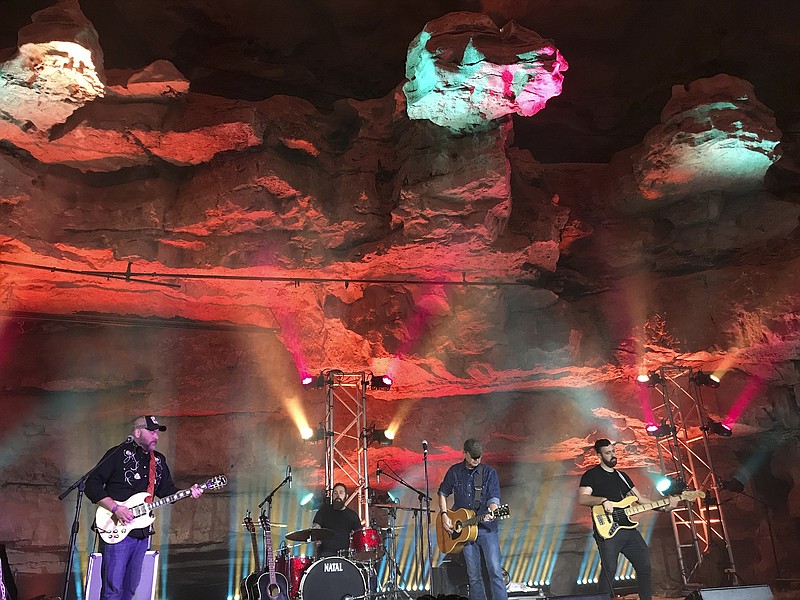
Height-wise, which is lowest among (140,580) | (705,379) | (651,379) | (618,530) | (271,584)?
(271,584)

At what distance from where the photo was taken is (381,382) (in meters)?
8.97

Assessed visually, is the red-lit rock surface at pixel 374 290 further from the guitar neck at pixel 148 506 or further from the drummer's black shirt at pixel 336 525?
the guitar neck at pixel 148 506

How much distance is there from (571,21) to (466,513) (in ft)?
33.2

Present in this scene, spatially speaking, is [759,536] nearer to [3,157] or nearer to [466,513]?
[466,513]

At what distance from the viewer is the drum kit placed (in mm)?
5727

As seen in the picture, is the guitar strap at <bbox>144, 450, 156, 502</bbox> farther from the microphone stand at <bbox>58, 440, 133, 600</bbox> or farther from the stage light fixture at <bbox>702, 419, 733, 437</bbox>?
the stage light fixture at <bbox>702, 419, 733, 437</bbox>

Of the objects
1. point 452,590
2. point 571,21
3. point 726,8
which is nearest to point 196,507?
point 452,590

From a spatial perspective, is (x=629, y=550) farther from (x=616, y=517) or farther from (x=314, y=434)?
(x=314, y=434)

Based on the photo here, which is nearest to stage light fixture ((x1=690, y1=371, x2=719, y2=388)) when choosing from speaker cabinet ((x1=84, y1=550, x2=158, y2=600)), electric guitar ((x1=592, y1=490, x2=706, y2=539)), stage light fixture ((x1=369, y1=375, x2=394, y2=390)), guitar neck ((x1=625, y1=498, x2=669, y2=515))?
guitar neck ((x1=625, y1=498, x2=669, y2=515))

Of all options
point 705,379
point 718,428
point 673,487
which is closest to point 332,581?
point 673,487

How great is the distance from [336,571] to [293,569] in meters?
0.49

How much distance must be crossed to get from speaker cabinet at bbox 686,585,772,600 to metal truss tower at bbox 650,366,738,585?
2.60 meters

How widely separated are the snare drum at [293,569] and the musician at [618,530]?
2.95 m

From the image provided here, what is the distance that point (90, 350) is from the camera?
31.8 ft
